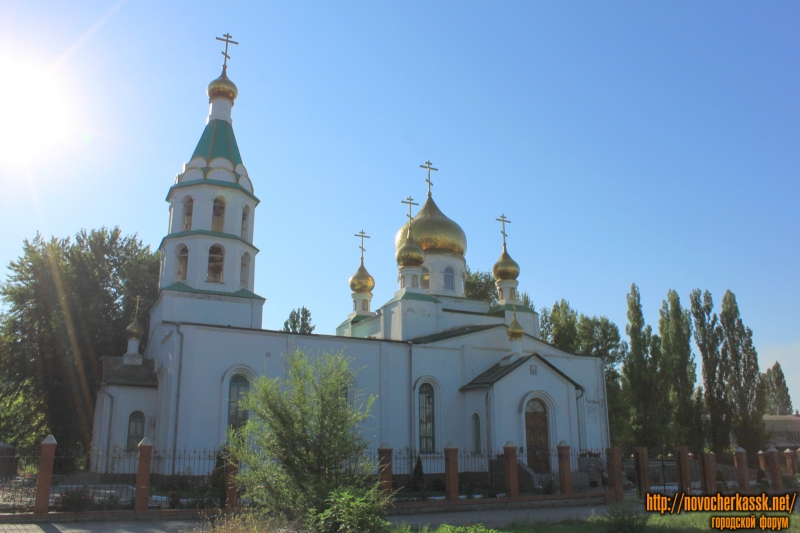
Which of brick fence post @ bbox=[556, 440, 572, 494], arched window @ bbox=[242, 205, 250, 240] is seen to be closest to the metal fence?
arched window @ bbox=[242, 205, 250, 240]

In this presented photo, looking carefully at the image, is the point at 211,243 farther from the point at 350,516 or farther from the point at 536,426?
the point at 350,516

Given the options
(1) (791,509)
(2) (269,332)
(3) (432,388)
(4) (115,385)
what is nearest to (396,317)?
(3) (432,388)

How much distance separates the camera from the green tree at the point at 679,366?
2759 centimetres

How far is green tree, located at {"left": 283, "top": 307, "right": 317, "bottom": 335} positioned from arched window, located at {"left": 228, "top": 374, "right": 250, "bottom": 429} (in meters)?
18.9

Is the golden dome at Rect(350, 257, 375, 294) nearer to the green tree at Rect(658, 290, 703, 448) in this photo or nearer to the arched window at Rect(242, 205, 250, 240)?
the arched window at Rect(242, 205, 250, 240)

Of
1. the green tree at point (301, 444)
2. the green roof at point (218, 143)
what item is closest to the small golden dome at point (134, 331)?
the green roof at point (218, 143)

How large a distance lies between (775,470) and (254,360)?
15.5m

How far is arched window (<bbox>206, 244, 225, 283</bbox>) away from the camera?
19.4m

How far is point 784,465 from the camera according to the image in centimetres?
2192

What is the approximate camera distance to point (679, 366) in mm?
28406

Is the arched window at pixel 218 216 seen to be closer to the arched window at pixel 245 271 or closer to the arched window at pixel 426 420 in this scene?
the arched window at pixel 245 271

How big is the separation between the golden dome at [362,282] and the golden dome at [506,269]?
6083 mm

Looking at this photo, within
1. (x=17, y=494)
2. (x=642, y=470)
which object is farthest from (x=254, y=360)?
(x=642, y=470)

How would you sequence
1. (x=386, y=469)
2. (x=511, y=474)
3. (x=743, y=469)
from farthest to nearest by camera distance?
(x=743, y=469) → (x=511, y=474) → (x=386, y=469)
